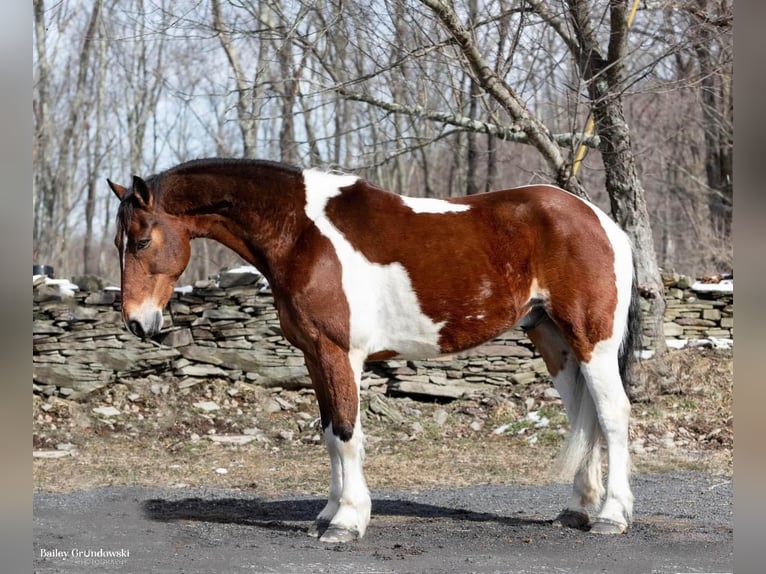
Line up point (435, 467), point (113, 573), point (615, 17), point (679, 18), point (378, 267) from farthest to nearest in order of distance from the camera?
point (679, 18)
point (615, 17)
point (435, 467)
point (378, 267)
point (113, 573)

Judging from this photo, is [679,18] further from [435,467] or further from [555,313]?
[555,313]

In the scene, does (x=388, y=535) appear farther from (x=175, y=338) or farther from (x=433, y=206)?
(x=175, y=338)

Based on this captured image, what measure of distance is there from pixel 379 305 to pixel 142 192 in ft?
4.61

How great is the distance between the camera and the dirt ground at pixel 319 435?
702 cm

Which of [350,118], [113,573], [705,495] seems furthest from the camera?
[350,118]

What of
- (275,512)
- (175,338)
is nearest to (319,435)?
(175,338)

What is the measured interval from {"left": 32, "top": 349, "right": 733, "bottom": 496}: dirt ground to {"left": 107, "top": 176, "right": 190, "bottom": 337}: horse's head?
2410 mm

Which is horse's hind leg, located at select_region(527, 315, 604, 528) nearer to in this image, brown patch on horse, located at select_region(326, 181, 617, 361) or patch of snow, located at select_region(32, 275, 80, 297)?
brown patch on horse, located at select_region(326, 181, 617, 361)

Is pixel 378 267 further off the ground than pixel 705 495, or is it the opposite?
pixel 378 267

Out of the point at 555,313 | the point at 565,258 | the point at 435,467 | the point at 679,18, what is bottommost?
the point at 435,467

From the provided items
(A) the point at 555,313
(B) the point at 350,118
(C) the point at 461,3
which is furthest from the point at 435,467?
(B) the point at 350,118

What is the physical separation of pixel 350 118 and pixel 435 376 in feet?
28.4

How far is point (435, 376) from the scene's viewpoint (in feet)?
30.7

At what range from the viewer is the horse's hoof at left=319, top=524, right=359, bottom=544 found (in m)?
4.29
